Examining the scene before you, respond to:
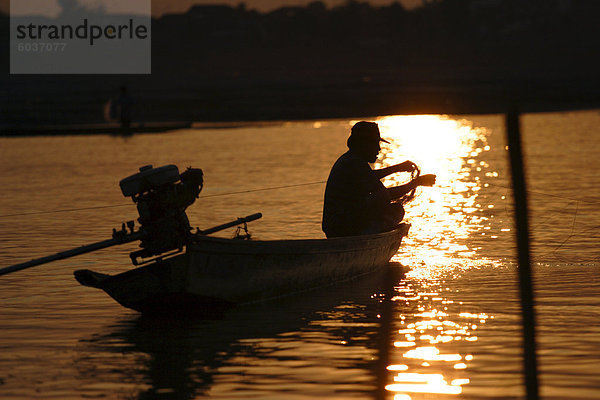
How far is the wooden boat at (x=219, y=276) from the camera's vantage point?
11.5m

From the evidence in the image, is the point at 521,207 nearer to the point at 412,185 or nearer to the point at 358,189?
the point at 358,189

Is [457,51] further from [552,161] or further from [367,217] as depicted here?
[367,217]

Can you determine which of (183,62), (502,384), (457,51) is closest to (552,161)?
(502,384)

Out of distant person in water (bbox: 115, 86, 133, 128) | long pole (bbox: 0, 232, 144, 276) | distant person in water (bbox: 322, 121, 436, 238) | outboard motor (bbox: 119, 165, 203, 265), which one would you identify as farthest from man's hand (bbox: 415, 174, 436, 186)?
distant person in water (bbox: 115, 86, 133, 128)

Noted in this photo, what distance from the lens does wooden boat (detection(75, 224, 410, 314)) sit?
11.5 metres

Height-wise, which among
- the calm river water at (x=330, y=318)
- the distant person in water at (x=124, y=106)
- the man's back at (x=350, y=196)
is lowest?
the calm river water at (x=330, y=318)

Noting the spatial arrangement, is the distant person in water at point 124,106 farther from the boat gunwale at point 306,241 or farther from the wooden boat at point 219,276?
the wooden boat at point 219,276

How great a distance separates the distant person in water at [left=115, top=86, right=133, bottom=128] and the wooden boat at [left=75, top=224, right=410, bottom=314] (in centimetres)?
3496

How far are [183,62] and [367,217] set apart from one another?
494 ft

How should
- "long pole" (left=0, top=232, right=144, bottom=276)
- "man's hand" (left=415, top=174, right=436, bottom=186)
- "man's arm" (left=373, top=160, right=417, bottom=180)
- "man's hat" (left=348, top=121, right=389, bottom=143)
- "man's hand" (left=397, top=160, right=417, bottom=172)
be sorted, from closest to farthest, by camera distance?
"long pole" (left=0, top=232, right=144, bottom=276) → "man's hat" (left=348, top=121, right=389, bottom=143) → "man's arm" (left=373, top=160, right=417, bottom=180) → "man's hand" (left=397, top=160, right=417, bottom=172) → "man's hand" (left=415, top=174, right=436, bottom=186)

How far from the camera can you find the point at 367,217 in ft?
46.5

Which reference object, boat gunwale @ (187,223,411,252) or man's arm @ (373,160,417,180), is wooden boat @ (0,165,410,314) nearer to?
boat gunwale @ (187,223,411,252)

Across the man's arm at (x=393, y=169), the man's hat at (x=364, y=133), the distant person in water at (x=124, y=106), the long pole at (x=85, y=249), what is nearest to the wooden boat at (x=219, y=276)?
the long pole at (x=85, y=249)

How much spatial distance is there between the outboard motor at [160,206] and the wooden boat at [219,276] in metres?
0.21
